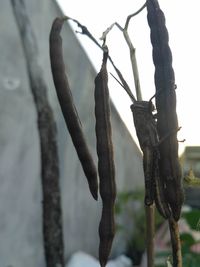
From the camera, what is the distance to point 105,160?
92 centimetres

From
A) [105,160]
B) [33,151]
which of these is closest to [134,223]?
[33,151]

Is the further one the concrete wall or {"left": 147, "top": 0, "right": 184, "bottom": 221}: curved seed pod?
the concrete wall

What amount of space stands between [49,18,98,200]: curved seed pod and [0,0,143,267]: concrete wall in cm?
298

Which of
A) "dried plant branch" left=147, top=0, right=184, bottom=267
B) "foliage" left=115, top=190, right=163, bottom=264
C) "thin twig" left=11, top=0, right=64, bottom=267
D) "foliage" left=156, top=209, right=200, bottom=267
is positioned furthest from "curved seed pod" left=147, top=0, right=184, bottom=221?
"foliage" left=115, top=190, right=163, bottom=264

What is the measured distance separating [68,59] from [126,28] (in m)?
3.57

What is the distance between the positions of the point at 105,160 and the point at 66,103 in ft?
0.35

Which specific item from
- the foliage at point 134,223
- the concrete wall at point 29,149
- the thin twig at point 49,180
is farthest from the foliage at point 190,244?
the foliage at point 134,223

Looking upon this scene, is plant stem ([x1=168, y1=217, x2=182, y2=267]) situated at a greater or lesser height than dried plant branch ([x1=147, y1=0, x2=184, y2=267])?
lesser

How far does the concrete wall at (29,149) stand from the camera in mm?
3939

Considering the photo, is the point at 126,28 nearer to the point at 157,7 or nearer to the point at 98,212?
the point at 157,7

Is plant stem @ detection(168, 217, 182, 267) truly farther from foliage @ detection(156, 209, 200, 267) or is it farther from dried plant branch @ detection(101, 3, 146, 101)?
foliage @ detection(156, 209, 200, 267)

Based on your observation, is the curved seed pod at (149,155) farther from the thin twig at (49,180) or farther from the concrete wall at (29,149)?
the concrete wall at (29,149)

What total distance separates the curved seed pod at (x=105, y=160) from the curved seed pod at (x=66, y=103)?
3cm

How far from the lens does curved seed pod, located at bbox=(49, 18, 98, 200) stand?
0.94 metres
